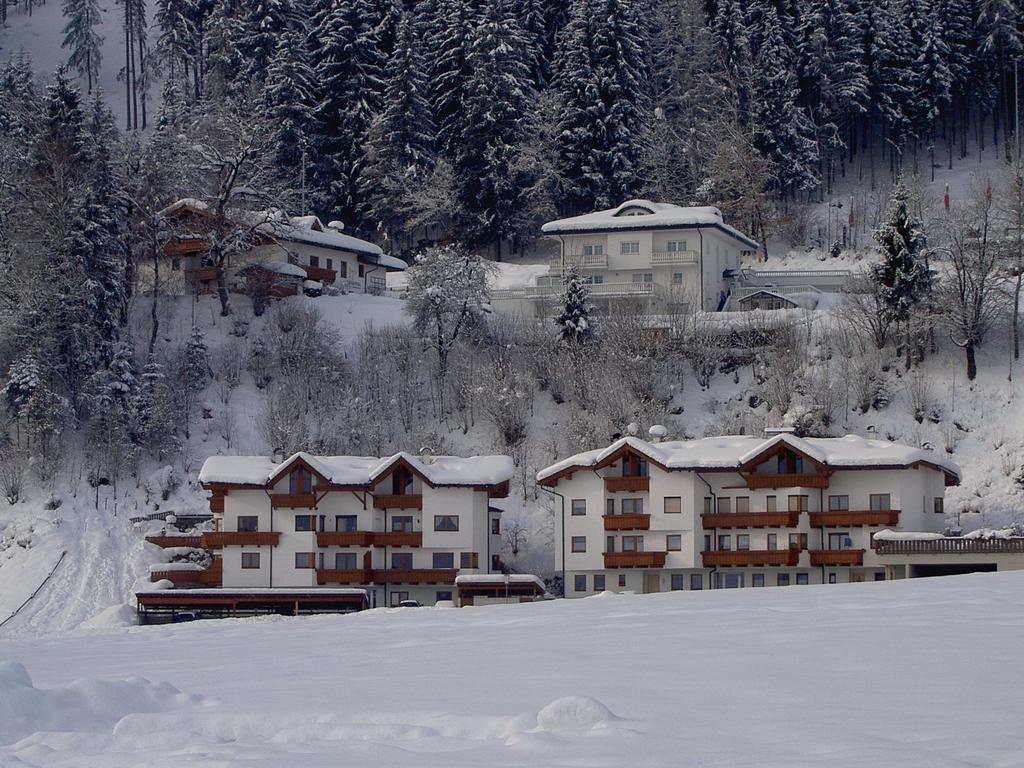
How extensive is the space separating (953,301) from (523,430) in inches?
774

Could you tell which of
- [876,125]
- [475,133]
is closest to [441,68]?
[475,133]

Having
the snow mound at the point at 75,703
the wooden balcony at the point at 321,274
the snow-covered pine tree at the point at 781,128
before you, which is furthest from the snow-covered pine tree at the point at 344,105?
the snow mound at the point at 75,703

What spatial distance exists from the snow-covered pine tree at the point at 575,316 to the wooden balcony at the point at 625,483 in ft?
40.0

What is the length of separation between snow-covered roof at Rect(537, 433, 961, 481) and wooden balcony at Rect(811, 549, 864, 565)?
122 inches

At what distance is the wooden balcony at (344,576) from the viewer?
50531 mm

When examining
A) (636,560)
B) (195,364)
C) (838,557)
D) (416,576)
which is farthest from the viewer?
(195,364)

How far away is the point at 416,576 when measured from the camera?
50750mm

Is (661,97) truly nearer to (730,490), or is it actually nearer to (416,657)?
(730,490)

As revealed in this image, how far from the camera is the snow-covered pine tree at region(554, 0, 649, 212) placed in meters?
82.3

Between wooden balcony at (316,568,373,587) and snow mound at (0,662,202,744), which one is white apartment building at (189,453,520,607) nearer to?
wooden balcony at (316,568,373,587)

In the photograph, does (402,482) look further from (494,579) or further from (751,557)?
(751,557)

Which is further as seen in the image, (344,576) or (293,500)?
(293,500)

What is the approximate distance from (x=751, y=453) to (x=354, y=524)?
15.2 metres

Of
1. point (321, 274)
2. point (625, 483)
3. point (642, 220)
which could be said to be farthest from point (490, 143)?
point (625, 483)
